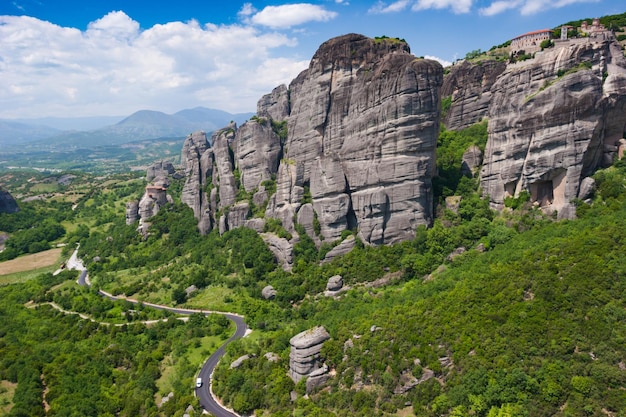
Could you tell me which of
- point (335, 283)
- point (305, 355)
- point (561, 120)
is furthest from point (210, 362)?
point (561, 120)

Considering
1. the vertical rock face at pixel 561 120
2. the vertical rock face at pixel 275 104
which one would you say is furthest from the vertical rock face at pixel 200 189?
the vertical rock face at pixel 561 120

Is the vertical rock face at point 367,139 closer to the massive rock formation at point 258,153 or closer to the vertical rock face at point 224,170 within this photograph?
the massive rock formation at point 258,153

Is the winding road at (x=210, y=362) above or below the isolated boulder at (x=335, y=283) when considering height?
below

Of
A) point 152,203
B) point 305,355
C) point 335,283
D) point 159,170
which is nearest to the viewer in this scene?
point 305,355

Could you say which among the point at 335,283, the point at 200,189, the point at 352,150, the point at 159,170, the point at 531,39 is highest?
the point at 531,39

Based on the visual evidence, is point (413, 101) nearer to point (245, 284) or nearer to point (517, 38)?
point (245, 284)

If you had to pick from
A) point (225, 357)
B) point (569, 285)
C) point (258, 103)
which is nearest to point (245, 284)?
point (225, 357)

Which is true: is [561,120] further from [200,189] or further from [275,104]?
[275,104]
